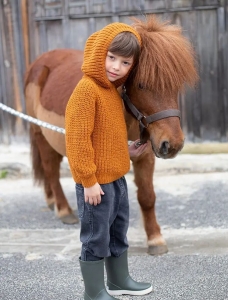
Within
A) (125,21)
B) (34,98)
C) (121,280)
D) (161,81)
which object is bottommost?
(121,280)

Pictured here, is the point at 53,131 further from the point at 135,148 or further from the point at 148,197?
the point at 135,148

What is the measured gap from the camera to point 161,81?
222 centimetres

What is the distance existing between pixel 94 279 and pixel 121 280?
0.84ft

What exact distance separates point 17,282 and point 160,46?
5.22 feet

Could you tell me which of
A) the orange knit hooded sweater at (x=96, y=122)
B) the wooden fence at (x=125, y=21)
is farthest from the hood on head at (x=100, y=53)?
the wooden fence at (x=125, y=21)

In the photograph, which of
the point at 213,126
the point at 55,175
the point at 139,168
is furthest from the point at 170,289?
the point at 213,126

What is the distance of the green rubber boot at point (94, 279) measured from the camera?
231cm

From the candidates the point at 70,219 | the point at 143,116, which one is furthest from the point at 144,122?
the point at 70,219

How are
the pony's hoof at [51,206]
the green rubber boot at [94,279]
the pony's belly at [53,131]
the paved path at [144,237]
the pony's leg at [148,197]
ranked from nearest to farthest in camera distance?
the green rubber boot at [94,279], the paved path at [144,237], the pony's leg at [148,197], the pony's belly at [53,131], the pony's hoof at [51,206]

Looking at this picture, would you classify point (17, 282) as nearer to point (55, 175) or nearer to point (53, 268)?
point (53, 268)

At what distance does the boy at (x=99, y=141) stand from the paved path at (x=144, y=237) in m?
0.47

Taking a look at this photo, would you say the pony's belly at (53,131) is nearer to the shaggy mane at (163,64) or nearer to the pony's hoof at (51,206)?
the pony's hoof at (51,206)

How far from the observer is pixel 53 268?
299cm

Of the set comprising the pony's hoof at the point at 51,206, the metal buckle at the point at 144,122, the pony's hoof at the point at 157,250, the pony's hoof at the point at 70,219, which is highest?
the metal buckle at the point at 144,122
